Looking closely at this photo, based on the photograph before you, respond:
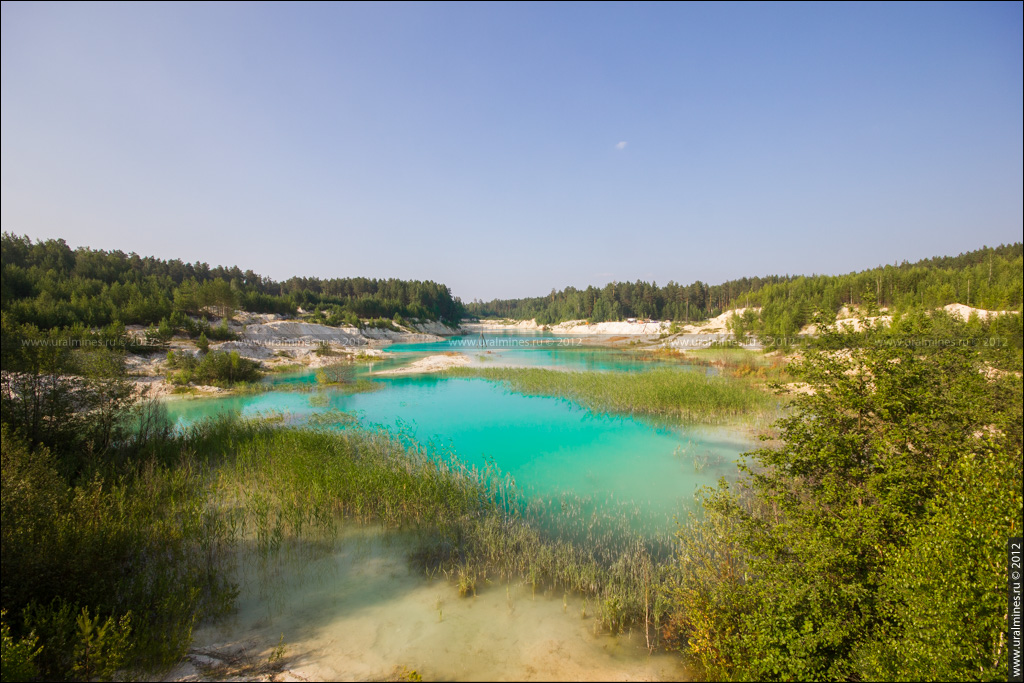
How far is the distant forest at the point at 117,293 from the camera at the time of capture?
3492 cm

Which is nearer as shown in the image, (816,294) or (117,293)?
(117,293)

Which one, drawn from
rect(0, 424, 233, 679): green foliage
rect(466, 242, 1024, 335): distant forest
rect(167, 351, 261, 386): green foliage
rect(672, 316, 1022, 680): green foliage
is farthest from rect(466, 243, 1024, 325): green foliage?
rect(167, 351, 261, 386): green foliage

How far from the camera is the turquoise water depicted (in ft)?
42.1

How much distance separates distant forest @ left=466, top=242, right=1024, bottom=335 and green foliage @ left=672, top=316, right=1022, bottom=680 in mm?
2002

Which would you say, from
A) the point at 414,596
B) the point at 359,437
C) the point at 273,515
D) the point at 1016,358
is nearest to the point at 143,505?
the point at 273,515

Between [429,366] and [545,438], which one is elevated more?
[429,366]

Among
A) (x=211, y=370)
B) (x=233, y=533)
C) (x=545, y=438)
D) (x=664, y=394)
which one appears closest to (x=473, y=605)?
(x=233, y=533)

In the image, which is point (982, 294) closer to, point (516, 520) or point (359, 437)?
point (516, 520)

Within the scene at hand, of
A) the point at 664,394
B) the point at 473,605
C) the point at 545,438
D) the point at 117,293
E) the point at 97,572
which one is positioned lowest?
the point at 545,438

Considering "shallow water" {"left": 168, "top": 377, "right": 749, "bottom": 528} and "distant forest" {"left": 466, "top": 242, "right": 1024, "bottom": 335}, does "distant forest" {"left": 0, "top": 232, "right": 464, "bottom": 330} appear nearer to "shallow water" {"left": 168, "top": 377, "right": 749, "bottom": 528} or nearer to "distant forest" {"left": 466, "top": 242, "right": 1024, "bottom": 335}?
"shallow water" {"left": 168, "top": 377, "right": 749, "bottom": 528}

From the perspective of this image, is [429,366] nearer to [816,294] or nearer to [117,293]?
[117,293]

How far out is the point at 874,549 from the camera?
4.84 metres

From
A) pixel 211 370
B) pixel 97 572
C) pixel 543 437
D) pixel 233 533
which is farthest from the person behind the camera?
pixel 211 370

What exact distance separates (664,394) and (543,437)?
26.6 ft
